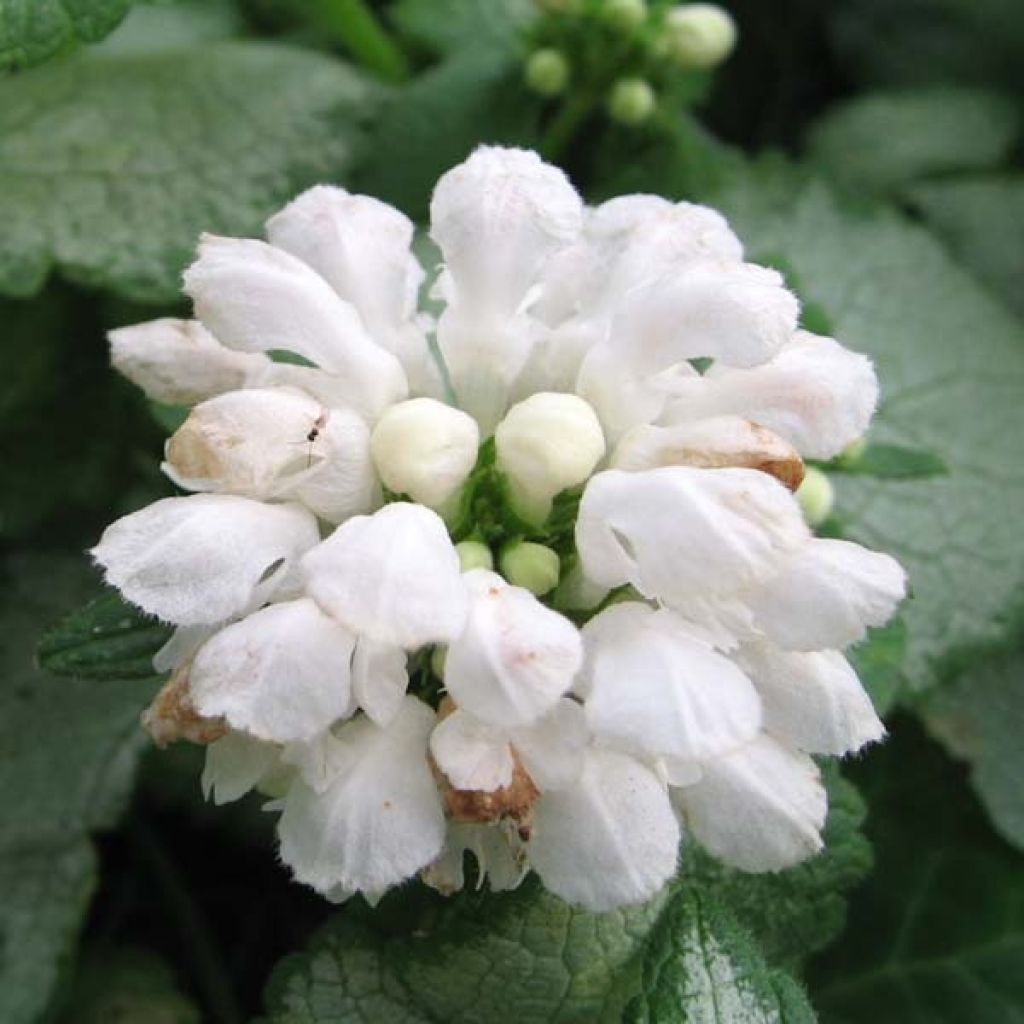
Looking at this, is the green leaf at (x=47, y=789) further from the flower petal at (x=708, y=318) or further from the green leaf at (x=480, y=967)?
the flower petal at (x=708, y=318)

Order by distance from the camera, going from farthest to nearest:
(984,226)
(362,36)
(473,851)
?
(984,226) < (362,36) < (473,851)

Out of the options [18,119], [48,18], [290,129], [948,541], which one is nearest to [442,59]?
[290,129]

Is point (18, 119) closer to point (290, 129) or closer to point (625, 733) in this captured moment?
point (290, 129)

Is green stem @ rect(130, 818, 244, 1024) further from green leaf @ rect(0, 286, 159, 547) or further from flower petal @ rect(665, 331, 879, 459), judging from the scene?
flower petal @ rect(665, 331, 879, 459)

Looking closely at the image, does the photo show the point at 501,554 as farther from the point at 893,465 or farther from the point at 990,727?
the point at 990,727

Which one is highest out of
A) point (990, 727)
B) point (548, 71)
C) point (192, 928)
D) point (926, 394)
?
point (548, 71)

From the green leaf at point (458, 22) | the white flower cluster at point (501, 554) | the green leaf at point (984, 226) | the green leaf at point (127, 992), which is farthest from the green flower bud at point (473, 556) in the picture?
the green leaf at point (984, 226)

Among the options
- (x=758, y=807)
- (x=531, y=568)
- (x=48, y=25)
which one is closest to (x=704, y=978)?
(x=758, y=807)
